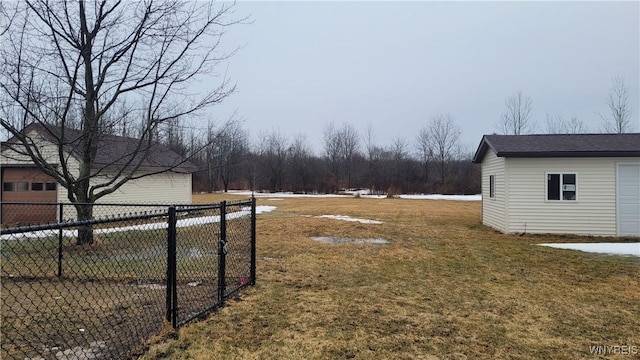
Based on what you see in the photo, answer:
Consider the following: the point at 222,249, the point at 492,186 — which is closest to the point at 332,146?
the point at 492,186

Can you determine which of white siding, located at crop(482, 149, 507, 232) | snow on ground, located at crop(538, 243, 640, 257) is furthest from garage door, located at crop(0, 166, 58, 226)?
snow on ground, located at crop(538, 243, 640, 257)

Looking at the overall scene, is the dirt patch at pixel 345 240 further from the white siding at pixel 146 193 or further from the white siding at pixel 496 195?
the white siding at pixel 146 193

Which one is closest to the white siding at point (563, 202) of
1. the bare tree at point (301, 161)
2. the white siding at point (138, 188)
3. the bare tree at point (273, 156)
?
the white siding at point (138, 188)

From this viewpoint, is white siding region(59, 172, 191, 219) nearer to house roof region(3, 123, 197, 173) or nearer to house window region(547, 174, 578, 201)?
house roof region(3, 123, 197, 173)

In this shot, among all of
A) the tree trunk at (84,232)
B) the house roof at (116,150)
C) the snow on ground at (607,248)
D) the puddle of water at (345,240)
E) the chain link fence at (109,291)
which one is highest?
the house roof at (116,150)

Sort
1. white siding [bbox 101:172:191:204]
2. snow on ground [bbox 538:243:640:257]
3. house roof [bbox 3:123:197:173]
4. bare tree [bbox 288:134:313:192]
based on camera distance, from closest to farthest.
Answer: house roof [bbox 3:123:197:173] → snow on ground [bbox 538:243:640:257] → white siding [bbox 101:172:191:204] → bare tree [bbox 288:134:313:192]

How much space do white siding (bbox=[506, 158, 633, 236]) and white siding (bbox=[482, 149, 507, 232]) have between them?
0.30 metres

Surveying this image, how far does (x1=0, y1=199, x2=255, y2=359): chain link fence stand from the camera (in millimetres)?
3340

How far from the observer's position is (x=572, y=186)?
464 inches

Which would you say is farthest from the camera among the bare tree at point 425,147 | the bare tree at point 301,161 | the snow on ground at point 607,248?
the bare tree at point 425,147

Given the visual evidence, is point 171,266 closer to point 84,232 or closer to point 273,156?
point 84,232

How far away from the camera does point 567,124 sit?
46.2 meters

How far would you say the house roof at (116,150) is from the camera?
28.8 feet

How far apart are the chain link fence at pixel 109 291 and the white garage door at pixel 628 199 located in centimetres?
1118
